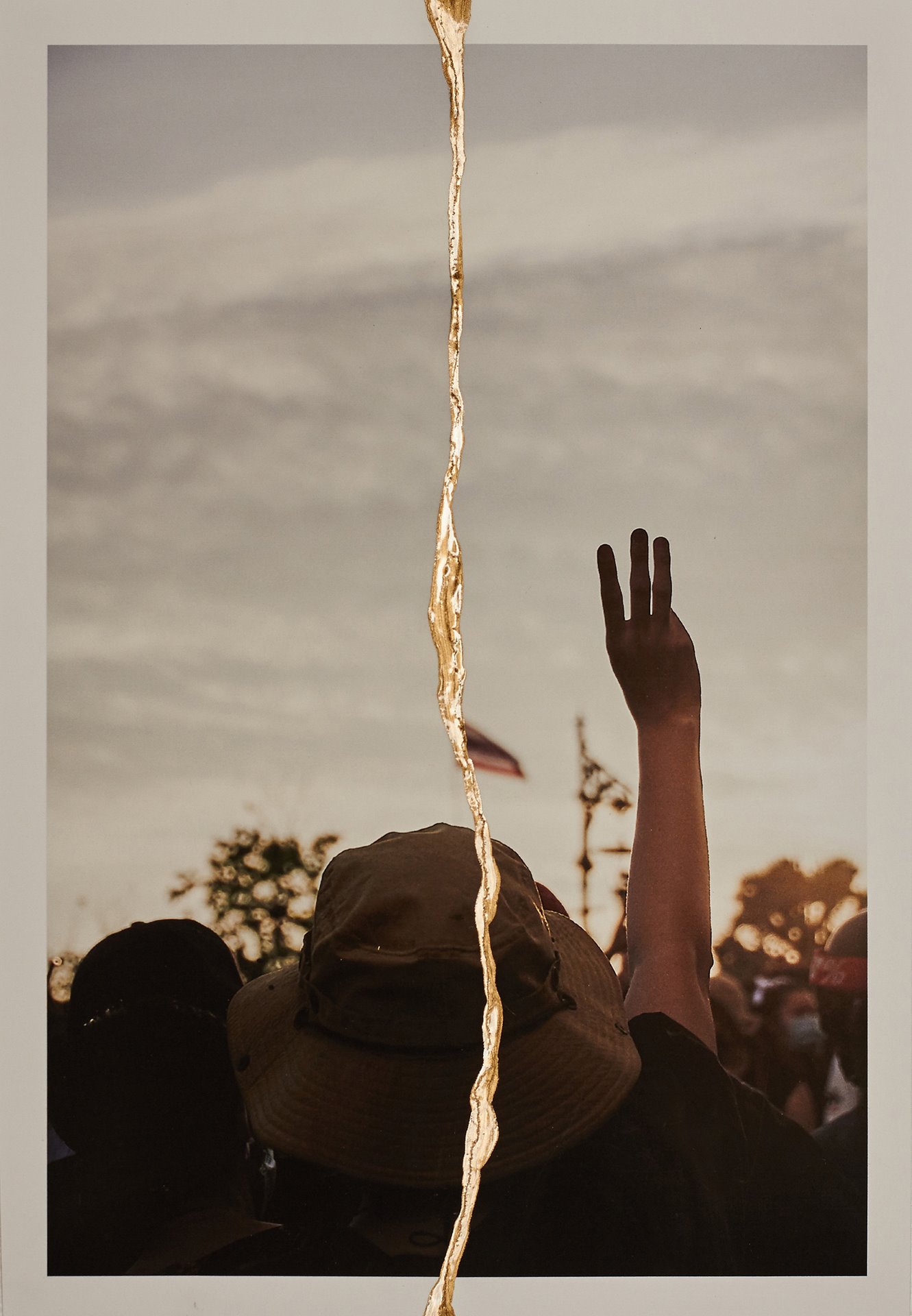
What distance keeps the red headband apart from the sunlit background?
0.09 m

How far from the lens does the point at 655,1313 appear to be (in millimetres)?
1017

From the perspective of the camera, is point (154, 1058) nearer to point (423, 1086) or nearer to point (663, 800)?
point (423, 1086)

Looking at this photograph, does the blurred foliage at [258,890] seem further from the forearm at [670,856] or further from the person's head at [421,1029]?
the forearm at [670,856]

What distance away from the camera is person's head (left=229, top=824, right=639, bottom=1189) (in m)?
0.96

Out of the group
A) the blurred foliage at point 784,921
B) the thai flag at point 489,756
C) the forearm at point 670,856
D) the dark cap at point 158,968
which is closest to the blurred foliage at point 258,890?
the dark cap at point 158,968

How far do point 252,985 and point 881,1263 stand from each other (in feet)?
2.14

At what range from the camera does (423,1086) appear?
3.20 ft

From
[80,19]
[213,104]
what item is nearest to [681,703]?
[213,104]

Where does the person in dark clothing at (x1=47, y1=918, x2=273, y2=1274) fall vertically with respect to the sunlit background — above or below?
below

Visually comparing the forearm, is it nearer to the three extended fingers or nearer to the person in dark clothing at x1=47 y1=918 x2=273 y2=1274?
the three extended fingers

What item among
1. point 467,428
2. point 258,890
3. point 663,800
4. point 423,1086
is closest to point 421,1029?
point 423,1086

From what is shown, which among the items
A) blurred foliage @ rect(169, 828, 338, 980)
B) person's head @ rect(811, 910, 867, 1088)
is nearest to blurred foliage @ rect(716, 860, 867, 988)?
person's head @ rect(811, 910, 867, 1088)

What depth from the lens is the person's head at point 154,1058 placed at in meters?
1.01
